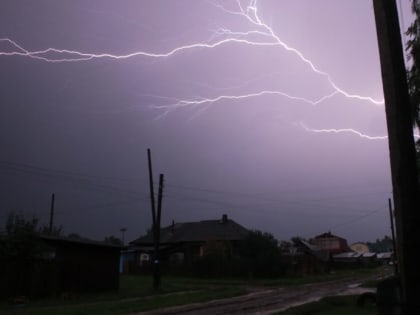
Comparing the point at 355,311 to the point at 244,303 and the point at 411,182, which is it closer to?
the point at 244,303

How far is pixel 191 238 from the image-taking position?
184 ft

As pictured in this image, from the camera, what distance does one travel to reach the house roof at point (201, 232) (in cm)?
5494

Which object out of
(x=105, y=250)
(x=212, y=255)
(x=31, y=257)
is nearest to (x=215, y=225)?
(x=212, y=255)

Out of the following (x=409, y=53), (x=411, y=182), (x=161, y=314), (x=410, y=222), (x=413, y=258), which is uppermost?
(x=409, y=53)

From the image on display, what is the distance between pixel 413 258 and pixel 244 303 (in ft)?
49.3

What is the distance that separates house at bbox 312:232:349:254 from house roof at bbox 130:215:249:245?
170 ft

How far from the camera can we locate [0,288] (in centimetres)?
2123

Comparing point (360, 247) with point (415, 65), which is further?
point (360, 247)

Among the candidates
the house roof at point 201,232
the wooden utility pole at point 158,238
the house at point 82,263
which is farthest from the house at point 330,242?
the house at point 82,263

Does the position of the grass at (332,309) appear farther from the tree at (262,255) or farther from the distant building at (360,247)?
the distant building at (360,247)

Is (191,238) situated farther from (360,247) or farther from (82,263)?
(360,247)

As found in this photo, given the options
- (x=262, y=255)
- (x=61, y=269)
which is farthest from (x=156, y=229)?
(x=262, y=255)

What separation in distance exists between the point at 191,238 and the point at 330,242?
5931 centimetres

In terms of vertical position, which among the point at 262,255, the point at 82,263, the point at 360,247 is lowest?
the point at 82,263
